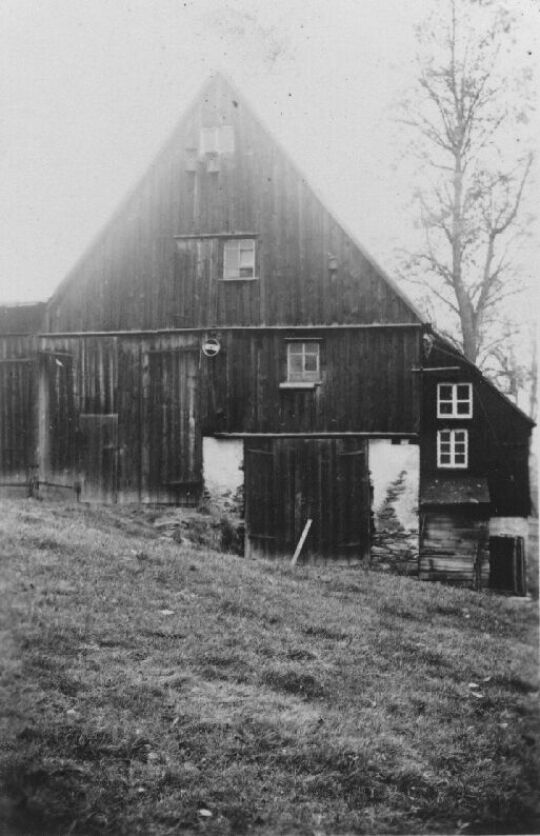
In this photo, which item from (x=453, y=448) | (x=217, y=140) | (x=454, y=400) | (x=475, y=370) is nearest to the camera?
(x=475, y=370)

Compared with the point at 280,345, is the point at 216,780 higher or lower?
lower

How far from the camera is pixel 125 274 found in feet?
35.7

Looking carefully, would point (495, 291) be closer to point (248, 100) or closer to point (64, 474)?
point (248, 100)

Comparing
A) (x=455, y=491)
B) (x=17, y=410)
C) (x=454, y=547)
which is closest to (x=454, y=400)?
(x=455, y=491)

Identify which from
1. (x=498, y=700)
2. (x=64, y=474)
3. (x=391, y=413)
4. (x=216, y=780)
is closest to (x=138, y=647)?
(x=216, y=780)

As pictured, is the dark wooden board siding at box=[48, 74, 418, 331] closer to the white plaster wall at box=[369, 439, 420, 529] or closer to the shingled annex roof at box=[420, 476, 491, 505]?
the white plaster wall at box=[369, 439, 420, 529]

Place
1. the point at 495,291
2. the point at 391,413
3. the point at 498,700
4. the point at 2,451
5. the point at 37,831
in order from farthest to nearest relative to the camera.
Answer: the point at 391,413
the point at 2,451
the point at 495,291
the point at 498,700
the point at 37,831

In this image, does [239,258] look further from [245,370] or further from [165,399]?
[165,399]

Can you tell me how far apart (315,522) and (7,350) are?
16.6 ft

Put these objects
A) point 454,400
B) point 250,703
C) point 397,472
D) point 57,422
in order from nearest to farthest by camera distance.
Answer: point 250,703 < point 454,400 < point 57,422 < point 397,472

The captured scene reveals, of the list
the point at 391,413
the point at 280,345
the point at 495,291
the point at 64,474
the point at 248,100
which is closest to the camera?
the point at 248,100

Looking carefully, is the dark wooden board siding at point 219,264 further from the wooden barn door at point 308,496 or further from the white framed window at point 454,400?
the wooden barn door at point 308,496

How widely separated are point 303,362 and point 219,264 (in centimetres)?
204

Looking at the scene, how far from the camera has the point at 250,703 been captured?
21.0 feet
